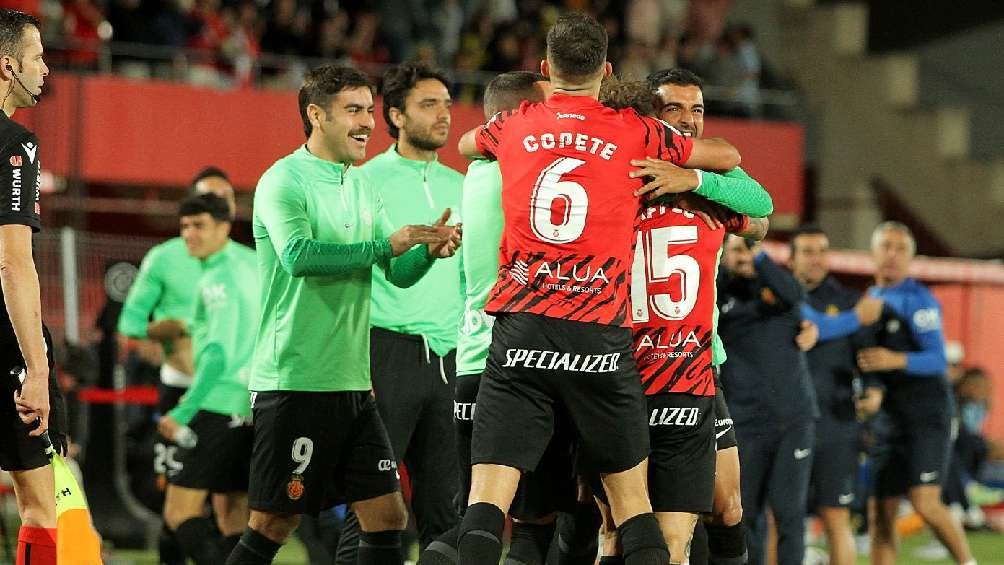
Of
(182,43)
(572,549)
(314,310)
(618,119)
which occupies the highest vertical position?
(182,43)

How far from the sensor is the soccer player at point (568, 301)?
5.52m

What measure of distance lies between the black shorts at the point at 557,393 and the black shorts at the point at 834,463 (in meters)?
4.33

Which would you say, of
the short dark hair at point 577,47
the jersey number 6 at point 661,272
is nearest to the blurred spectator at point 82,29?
the jersey number 6 at point 661,272

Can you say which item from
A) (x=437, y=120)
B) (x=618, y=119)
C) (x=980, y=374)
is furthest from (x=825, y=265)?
(x=980, y=374)

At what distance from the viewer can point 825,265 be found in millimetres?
9945

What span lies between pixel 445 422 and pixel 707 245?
1.73 m

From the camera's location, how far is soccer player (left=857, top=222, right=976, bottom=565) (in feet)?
34.3

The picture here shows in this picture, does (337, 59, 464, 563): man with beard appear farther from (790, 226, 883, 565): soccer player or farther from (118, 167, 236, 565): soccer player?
(790, 226, 883, 565): soccer player

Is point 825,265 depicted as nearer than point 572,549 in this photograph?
No

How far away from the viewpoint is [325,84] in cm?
664

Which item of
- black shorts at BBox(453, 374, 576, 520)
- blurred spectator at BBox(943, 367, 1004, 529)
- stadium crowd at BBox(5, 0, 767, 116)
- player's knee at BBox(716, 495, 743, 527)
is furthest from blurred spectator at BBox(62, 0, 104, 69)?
player's knee at BBox(716, 495, 743, 527)

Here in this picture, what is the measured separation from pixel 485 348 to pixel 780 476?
318 centimetres

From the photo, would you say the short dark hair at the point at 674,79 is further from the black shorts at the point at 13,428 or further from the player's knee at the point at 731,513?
the black shorts at the point at 13,428

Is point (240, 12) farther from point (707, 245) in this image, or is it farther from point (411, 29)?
point (707, 245)
